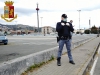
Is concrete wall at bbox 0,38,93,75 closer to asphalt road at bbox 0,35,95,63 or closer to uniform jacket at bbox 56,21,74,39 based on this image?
uniform jacket at bbox 56,21,74,39

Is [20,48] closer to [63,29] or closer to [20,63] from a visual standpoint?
[63,29]

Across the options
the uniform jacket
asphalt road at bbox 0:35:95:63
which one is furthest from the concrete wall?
asphalt road at bbox 0:35:95:63

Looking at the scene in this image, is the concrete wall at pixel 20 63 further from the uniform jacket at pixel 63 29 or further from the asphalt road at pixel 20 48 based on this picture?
the asphalt road at pixel 20 48

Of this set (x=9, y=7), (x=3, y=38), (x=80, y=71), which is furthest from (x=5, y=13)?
(x=80, y=71)

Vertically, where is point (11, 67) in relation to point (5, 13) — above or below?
below

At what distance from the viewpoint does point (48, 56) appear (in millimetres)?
11117

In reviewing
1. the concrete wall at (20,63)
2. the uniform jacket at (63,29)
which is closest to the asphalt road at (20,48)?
the concrete wall at (20,63)

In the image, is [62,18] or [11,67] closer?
[11,67]

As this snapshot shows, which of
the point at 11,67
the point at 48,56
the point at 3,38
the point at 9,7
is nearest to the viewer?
the point at 11,67

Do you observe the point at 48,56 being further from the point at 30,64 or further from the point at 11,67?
the point at 11,67

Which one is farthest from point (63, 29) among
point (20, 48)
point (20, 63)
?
point (20, 48)

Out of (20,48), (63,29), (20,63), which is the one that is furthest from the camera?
(20,48)

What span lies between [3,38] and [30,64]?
720 inches

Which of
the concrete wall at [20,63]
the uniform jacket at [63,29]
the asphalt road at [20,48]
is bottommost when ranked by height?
the asphalt road at [20,48]
